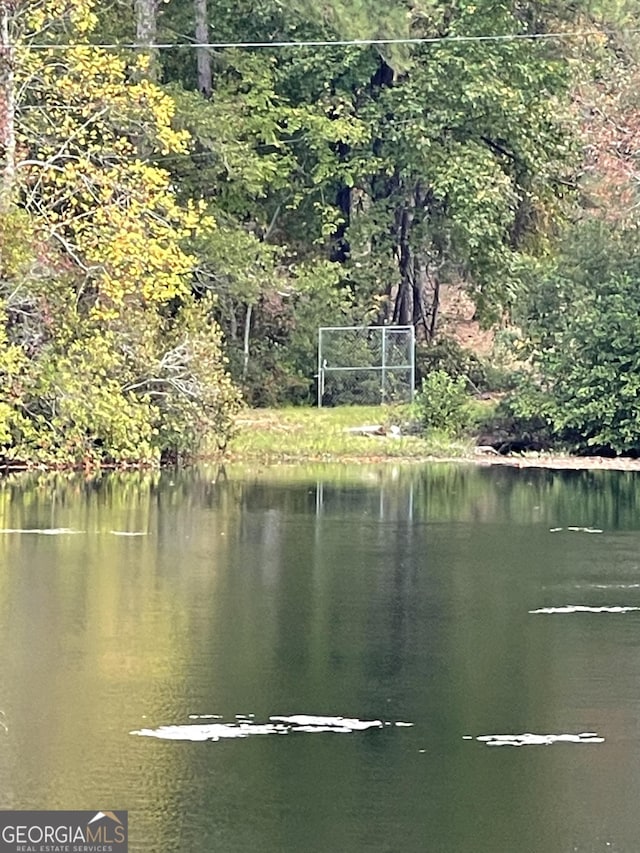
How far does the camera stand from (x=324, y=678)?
11.9 meters

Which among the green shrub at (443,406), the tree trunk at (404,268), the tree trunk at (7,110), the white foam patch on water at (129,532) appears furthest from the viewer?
the tree trunk at (404,268)

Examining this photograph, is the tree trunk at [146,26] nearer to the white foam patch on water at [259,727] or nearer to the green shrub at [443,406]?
the green shrub at [443,406]

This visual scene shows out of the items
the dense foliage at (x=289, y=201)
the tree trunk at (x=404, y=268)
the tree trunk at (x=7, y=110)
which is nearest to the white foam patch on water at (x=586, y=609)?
the dense foliage at (x=289, y=201)

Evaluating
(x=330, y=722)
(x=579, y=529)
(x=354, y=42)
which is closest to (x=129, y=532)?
(x=579, y=529)

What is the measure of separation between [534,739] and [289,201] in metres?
34.6

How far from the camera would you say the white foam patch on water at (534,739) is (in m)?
10.1

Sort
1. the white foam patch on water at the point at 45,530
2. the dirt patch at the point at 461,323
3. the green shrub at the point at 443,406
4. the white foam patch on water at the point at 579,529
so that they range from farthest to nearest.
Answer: the dirt patch at the point at 461,323
the green shrub at the point at 443,406
the white foam patch on water at the point at 579,529
the white foam patch on water at the point at 45,530

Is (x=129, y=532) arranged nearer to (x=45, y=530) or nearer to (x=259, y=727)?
(x=45, y=530)

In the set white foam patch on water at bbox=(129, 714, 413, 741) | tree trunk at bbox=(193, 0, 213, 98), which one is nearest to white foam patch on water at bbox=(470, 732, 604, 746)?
white foam patch on water at bbox=(129, 714, 413, 741)

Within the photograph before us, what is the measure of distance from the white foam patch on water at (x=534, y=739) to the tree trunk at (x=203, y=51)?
111 ft

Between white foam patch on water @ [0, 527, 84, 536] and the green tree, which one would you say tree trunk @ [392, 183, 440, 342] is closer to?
the green tree

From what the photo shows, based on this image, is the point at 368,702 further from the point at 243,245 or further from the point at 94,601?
the point at 243,245

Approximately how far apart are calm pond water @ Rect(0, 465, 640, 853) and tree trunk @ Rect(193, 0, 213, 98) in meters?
22.7

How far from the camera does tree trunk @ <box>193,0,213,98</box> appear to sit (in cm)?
4216
